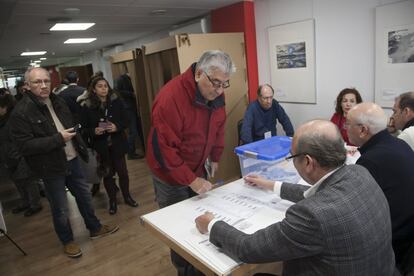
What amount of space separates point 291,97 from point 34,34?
4.16m

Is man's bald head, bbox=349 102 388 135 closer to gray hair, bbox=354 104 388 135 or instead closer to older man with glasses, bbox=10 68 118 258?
gray hair, bbox=354 104 388 135

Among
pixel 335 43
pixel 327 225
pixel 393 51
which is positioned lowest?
pixel 327 225

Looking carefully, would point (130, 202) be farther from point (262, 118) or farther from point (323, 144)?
point (323, 144)

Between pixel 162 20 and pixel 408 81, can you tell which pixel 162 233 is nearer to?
pixel 408 81

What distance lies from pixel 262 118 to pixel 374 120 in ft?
6.32

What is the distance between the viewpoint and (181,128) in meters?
1.66

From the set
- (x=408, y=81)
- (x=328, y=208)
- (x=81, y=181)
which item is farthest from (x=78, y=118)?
(x=408, y=81)

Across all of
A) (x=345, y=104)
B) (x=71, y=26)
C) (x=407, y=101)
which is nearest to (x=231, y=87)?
(x=345, y=104)

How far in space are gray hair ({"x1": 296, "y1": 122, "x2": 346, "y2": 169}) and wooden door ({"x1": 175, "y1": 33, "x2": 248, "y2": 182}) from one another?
2685mm

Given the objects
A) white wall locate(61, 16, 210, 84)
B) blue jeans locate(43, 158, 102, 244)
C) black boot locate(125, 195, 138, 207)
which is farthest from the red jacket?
white wall locate(61, 16, 210, 84)

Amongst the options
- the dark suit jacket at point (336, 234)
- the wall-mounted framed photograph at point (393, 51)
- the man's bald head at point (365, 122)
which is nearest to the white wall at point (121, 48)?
the wall-mounted framed photograph at point (393, 51)

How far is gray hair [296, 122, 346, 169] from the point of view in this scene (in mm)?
976

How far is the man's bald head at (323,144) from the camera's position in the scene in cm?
98

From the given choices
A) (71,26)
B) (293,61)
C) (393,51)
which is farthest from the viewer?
(71,26)
